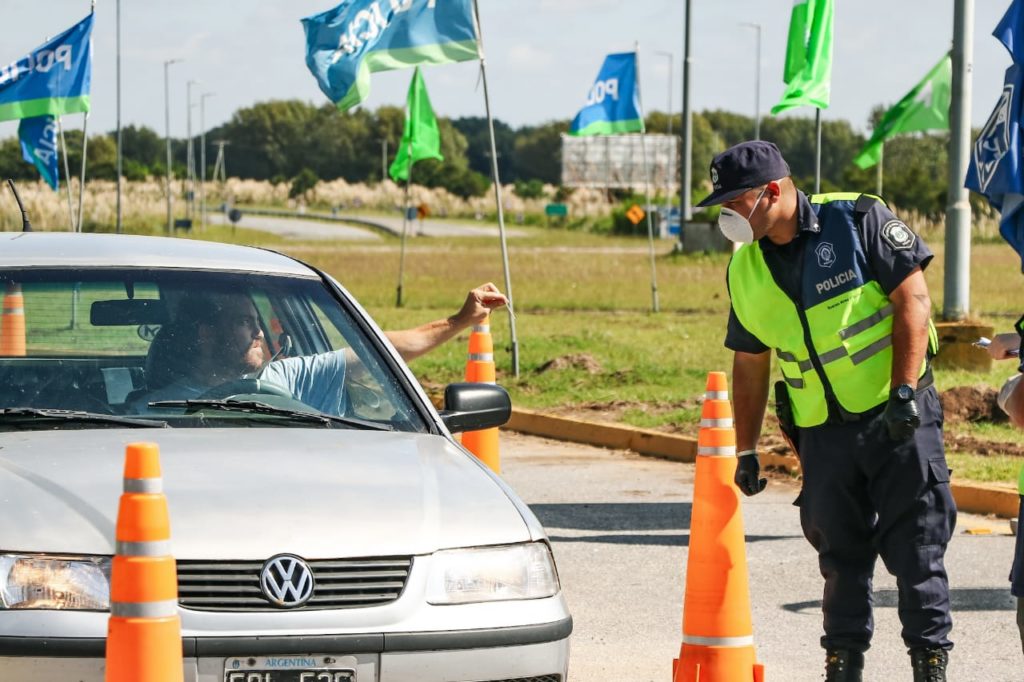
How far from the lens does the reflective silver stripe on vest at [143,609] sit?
3.55m

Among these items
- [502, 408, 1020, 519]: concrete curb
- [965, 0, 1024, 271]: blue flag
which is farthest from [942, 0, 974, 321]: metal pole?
[965, 0, 1024, 271]: blue flag

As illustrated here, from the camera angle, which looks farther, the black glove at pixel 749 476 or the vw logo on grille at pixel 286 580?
the black glove at pixel 749 476

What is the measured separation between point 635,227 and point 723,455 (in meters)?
67.5

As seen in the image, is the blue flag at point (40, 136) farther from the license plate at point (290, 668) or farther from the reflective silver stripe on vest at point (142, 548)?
the reflective silver stripe on vest at point (142, 548)

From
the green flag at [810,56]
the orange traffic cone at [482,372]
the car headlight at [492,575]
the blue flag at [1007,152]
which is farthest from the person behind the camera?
the green flag at [810,56]

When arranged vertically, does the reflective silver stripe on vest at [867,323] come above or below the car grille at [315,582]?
above

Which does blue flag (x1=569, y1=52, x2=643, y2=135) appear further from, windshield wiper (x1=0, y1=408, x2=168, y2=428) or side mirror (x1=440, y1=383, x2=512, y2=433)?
windshield wiper (x1=0, y1=408, x2=168, y2=428)

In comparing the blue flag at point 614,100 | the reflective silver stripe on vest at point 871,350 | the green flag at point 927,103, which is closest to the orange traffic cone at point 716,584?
the reflective silver stripe on vest at point 871,350

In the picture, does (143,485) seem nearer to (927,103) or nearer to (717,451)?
(717,451)

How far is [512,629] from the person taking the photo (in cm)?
421

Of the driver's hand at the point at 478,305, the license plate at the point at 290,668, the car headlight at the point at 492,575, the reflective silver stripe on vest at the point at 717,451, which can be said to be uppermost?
the driver's hand at the point at 478,305

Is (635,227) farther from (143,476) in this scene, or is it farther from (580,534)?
(143,476)

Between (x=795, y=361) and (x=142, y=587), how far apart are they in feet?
8.73

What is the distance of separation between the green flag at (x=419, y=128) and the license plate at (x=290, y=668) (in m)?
20.7
